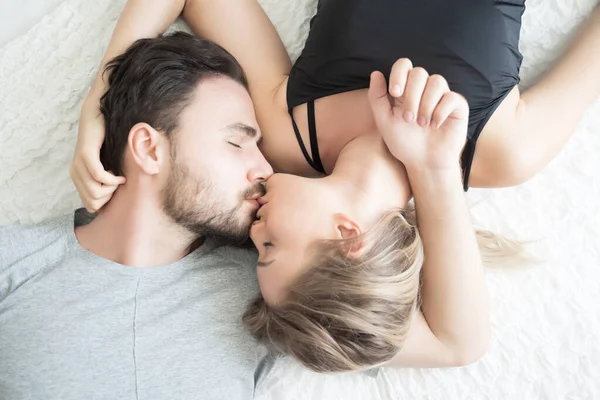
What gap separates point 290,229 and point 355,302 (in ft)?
0.58

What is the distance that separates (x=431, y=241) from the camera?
1089mm

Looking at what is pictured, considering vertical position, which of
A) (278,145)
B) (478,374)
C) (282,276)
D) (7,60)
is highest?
(7,60)

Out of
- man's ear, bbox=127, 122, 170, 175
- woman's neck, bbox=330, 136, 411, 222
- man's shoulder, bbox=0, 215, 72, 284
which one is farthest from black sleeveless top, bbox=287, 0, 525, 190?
man's shoulder, bbox=0, 215, 72, 284

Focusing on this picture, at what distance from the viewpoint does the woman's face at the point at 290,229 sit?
3.28 feet

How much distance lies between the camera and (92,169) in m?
1.14

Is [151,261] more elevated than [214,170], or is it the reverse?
[214,170]

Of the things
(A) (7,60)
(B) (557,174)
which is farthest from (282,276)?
(A) (7,60)

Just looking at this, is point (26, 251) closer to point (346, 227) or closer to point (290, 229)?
point (290, 229)

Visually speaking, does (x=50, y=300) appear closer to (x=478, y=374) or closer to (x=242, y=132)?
(x=242, y=132)

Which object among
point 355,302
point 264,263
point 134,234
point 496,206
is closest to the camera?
point 355,302

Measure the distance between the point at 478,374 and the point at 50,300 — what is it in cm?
92

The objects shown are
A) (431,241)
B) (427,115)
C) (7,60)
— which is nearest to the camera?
(427,115)

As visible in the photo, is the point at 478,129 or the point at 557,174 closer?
the point at 478,129

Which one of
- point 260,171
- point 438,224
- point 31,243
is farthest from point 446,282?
point 31,243
